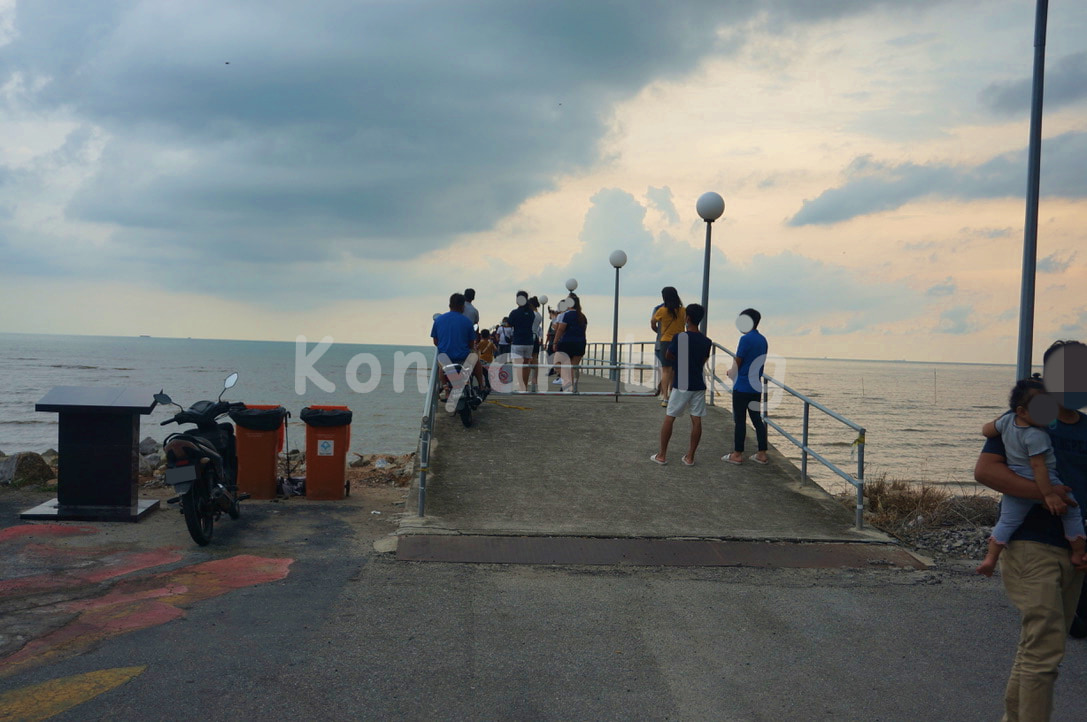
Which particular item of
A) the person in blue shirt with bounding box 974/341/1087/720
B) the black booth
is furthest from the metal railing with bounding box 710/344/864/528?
the black booth

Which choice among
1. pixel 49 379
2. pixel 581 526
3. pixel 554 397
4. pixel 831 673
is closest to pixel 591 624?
pixel 831 673

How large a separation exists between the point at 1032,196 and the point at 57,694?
8996 millimetres

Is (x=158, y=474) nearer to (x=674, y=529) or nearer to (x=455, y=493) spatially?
(x=455, y=493)

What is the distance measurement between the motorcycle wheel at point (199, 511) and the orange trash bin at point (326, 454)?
2.16m

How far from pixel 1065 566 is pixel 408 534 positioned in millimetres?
5143

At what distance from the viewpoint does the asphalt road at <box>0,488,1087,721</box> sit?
4.00 m

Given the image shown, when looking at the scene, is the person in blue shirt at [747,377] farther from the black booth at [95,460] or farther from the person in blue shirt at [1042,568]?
the black booth at [95,460]

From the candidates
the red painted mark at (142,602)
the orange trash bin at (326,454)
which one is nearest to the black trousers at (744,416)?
the orange trash bin at (326,454)

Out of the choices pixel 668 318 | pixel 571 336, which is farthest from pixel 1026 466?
pixel 571 336

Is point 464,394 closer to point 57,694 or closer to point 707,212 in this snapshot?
point 707,212

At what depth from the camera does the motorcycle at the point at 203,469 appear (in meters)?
6.94

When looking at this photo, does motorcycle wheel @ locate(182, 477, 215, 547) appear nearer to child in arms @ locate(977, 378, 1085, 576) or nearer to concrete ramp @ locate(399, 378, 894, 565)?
concrete ramp @ locate(399, 378, 894, 565)

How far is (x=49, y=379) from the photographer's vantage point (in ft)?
226

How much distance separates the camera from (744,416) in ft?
32.4
